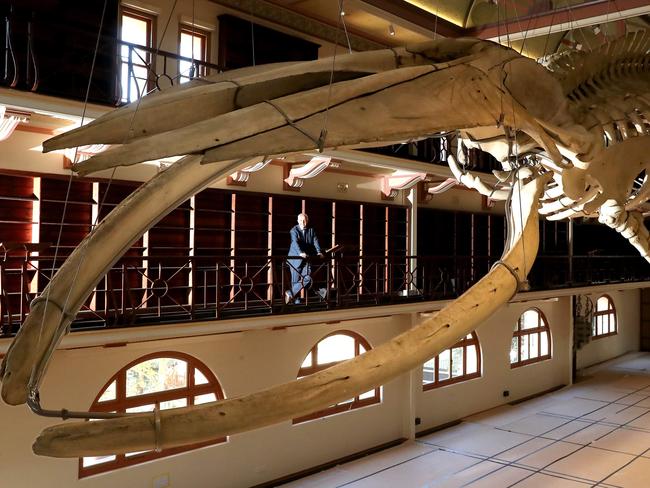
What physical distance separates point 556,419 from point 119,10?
11.4 metres

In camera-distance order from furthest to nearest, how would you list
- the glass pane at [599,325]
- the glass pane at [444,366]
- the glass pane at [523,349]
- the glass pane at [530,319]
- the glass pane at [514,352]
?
the glass pane at [599,325] < the glass pane at [530,319] < the glass pane at [523,349] < the glass pane at [514,352] < the glass pane at [444,366]

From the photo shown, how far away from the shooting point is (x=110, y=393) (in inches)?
337

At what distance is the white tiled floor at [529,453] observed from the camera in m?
10.0

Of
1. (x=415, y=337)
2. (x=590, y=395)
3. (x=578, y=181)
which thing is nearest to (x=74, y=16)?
(x=578, y=181)

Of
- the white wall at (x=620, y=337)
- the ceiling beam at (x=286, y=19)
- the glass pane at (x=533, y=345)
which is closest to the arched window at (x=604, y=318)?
the white wall at (x=620, y=337)

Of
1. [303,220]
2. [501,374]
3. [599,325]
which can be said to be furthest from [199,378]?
[599,325]

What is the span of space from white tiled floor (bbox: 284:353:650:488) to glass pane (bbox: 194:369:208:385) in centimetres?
217

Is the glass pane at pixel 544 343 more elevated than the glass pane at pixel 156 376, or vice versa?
the glass pane at pixel 156 376

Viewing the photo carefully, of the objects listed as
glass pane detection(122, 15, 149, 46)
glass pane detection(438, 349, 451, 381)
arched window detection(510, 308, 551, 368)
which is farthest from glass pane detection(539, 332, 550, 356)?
glass pane detection(122, 15, 149, 46)

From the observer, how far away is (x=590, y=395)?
1595 cm

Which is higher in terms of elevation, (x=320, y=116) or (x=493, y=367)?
(x=320, y=116)

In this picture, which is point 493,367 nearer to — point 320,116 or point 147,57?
point 147,57

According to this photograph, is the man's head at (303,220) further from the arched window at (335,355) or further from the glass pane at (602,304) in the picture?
the glass pane at (602,304)

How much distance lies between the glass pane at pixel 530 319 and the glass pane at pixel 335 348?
20.5ft
